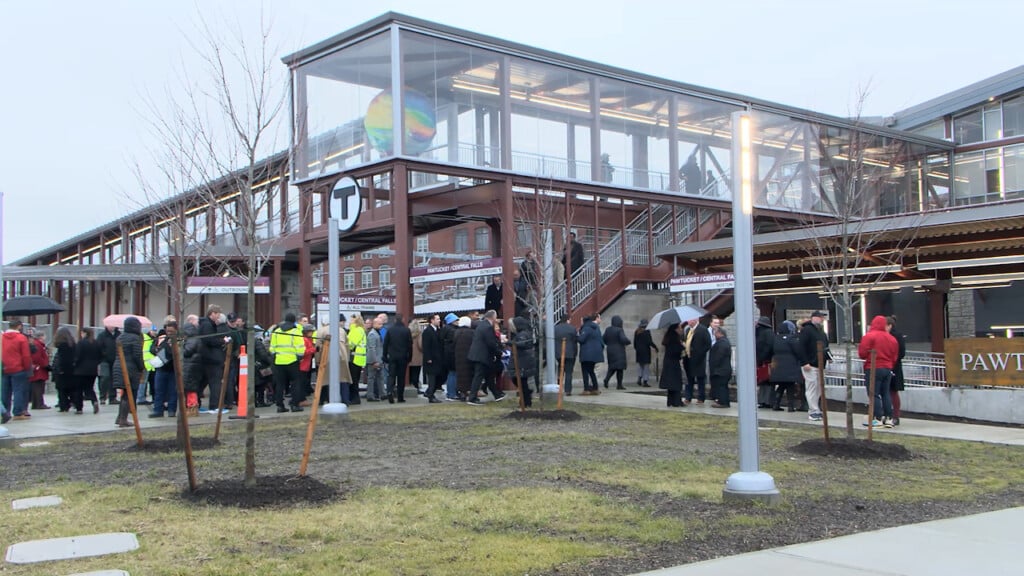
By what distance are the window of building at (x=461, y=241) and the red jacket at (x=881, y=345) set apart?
59581mm

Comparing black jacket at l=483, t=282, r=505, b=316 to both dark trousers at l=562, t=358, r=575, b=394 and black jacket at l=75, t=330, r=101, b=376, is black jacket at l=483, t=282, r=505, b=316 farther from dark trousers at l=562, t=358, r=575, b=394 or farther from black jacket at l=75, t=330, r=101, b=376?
black jacket at l=75, t=330, r=101, b=376

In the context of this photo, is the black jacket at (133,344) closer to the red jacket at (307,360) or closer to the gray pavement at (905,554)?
the red jacket at (307,360)

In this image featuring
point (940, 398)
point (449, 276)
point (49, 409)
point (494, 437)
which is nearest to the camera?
point (494, 437)

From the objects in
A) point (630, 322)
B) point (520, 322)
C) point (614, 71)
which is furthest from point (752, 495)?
point (614, 71)

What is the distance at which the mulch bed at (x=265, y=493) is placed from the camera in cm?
785

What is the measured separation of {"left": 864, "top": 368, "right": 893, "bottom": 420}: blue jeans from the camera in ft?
47.8

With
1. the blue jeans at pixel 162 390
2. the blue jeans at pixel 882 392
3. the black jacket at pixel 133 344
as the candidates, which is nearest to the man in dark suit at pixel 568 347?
the blue jeans at pixel 882 392

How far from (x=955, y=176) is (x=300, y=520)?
128ft

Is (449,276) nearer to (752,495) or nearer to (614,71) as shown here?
(614,71)

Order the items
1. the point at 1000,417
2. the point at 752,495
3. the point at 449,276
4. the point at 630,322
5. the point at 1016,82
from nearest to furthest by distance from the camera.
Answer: the point at 752,495 < the point at 1000,417 < the point at 449,276 < the point at 630,322 < the point at 1016,82

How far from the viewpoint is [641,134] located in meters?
28.8

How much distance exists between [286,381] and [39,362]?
5.12 metres

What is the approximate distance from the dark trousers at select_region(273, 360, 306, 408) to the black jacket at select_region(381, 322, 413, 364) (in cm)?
228

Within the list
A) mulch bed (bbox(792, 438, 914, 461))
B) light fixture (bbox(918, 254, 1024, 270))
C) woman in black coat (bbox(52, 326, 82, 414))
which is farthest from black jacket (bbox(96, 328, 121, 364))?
light fixture (bbox(918, 254, 1024, 270))
